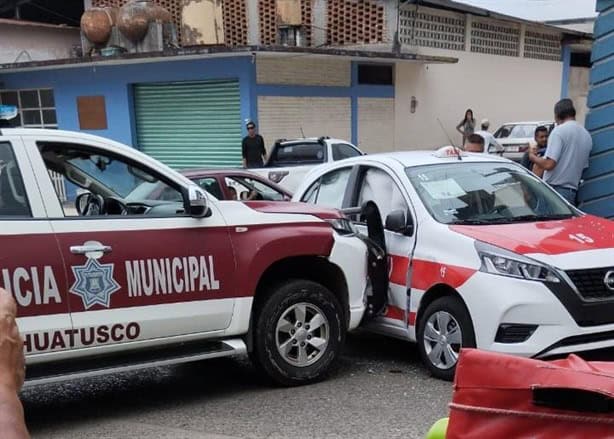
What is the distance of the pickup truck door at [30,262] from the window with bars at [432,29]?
15.4 meters

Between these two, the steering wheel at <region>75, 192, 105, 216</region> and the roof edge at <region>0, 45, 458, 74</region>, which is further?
the roof edge at <region>0, 45, 458, 74</region>

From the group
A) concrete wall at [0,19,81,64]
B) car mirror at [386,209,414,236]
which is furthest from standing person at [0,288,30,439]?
concrete wall at [0,19,81,64]

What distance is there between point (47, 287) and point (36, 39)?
1899 centimetres

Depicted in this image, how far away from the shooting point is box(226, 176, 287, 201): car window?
9.20 metres

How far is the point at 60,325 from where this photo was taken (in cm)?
424

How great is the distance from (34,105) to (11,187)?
716 inches

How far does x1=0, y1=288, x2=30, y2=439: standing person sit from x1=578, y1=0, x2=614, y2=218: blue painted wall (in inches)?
282

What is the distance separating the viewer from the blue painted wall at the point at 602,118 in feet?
24.3

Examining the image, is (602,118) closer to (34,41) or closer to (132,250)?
(132,250)

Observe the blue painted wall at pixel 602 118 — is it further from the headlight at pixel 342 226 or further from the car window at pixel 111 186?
the car window at pixel 111 186

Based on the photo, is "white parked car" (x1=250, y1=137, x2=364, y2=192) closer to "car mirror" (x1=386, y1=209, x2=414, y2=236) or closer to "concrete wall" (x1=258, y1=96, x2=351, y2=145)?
"concrete wall" (x1=258, y1=96, x2=351, y2=145)

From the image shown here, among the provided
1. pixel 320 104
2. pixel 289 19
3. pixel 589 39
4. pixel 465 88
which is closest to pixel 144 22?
pixel 289 19

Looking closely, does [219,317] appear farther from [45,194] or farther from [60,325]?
[45,194]

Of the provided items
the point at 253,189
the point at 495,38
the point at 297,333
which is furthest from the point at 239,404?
the point at 495,38
